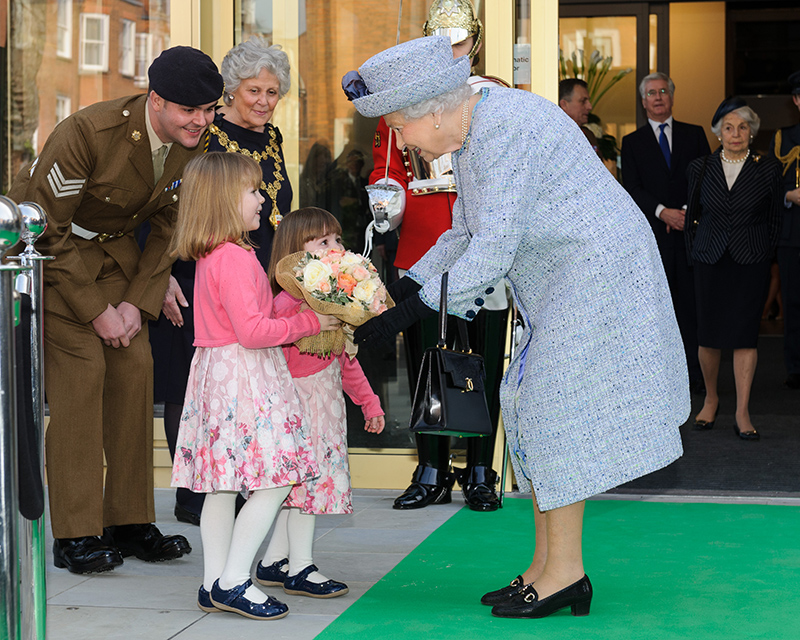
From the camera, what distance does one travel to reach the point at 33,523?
2254 millimetres

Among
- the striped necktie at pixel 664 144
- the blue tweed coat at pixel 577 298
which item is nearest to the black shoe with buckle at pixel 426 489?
the blue tweed coat at pixel 577 298

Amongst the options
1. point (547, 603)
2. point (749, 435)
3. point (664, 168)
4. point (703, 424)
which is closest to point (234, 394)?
point (547, 603)

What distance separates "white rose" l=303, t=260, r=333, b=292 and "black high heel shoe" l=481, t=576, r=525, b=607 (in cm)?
96

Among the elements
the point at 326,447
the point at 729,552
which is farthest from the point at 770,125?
the point at 326,447

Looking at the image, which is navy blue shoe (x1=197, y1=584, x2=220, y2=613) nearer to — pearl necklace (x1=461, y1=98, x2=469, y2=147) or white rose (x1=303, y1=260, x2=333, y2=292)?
white rose (x1=303, y1=260, x2=333, y2=292)

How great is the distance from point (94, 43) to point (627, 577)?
11.3 feet

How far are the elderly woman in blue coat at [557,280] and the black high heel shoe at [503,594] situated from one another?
81 millimetres

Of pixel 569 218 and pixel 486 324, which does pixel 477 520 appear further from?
pixel 569 218

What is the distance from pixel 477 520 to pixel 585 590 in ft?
4.29

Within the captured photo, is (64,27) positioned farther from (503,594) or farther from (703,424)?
(703,424)

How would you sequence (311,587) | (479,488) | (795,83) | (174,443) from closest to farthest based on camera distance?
(311,587) → (174,443) → (479,488) → (795,83)

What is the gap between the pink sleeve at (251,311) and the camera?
299cm

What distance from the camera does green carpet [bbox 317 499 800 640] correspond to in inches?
114

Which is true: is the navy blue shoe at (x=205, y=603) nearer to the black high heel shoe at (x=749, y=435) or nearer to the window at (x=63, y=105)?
the window at (x=63, y=105)
